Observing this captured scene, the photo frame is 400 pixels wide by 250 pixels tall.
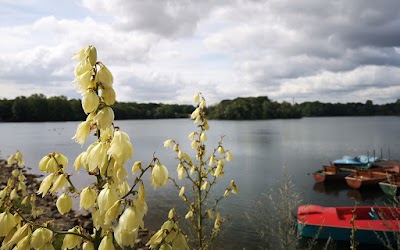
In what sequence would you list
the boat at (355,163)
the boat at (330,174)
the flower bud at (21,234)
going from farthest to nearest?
1. the boat at (355,163)
2. the boat at (330,174)
3. the flower bud at (21,234)

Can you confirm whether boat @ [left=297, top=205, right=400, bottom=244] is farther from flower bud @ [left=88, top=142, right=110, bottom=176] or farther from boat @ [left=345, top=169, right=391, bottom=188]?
flower bud @ [left=88, top=142, right=110, bottom=176]

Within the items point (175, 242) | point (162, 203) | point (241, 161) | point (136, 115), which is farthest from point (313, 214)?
point (136, 115)

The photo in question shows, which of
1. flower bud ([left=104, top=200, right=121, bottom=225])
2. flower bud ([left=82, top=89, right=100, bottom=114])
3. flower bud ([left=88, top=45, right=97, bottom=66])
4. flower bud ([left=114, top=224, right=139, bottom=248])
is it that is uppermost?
flower bud ([left=88, top=45, right=97, bottom=66])

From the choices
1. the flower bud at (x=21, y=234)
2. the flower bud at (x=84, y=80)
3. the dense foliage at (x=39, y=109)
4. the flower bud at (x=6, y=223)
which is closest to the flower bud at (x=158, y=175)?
the flower bud at (x=84, y=80)

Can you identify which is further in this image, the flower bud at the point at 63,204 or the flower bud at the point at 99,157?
the flower bud at the point at 63,204

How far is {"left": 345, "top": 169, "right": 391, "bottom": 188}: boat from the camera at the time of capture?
15.2 meters

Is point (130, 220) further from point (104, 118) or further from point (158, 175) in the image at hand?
point (104, 118)

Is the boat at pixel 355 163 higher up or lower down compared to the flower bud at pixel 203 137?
lower down

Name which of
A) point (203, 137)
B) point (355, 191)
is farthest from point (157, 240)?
point (355, 191)

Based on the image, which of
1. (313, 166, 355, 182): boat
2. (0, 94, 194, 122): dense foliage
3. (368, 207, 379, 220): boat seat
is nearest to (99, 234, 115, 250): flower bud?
(368, 207, 379, 220): boat seat

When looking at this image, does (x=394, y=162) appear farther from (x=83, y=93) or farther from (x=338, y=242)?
(x=83, y=93)

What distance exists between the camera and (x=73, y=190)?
1.47m

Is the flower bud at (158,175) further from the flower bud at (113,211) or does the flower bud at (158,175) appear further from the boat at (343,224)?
the boat at (343,224)

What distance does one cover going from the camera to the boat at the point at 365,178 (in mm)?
15242
